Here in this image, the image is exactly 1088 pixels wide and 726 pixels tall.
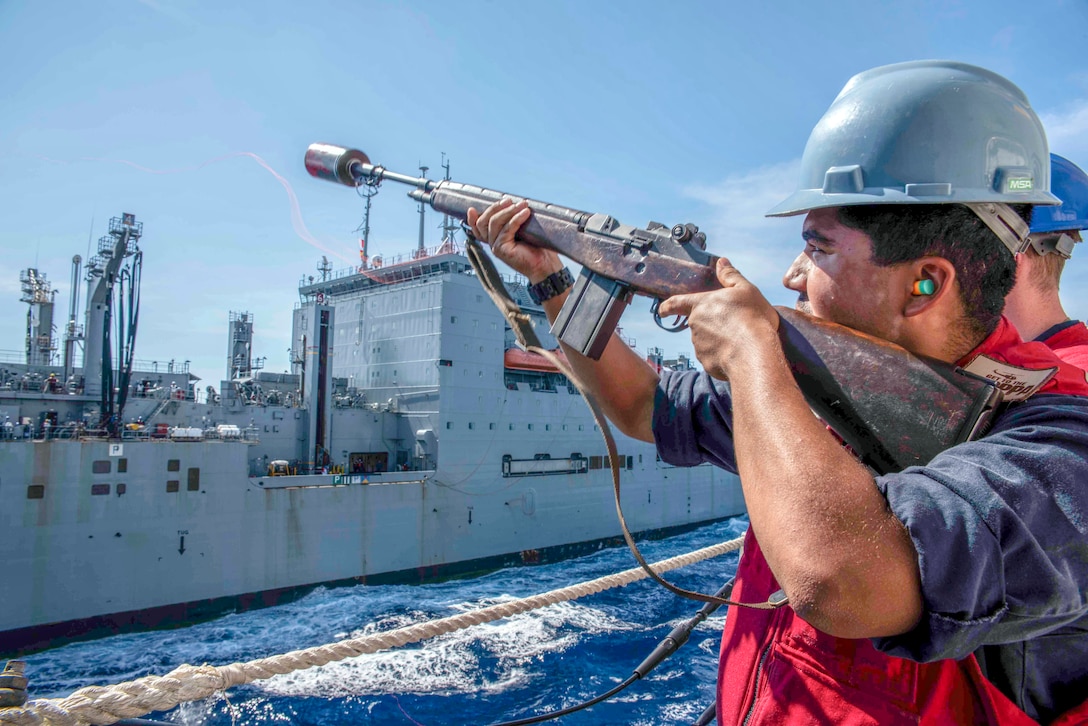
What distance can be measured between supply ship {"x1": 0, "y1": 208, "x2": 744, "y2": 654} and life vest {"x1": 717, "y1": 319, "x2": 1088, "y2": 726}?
1645 cm

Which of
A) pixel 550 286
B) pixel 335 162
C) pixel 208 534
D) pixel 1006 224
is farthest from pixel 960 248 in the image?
pixel 208 534

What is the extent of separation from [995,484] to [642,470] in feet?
81.9

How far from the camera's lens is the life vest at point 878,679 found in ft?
3.12

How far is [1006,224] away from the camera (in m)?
1.10

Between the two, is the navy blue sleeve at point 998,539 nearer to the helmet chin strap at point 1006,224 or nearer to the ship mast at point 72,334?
the helmet chin strap at point 1006,224

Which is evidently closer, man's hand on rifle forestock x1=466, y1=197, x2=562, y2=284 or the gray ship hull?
man's hand on rifle forestock x1=466, y1=197, x2=562, y2=284

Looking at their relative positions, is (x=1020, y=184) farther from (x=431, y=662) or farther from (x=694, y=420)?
(x=431, y=662)

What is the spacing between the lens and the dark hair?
1.09 m

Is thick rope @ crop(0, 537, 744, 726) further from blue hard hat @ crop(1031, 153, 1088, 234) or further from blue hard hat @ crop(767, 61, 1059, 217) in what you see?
blue hard hat @ crop(767, 61, 1059, 217)

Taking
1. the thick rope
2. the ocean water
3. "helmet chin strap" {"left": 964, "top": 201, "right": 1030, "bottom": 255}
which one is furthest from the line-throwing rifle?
the ocean water

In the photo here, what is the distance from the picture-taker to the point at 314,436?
18891 millimetres

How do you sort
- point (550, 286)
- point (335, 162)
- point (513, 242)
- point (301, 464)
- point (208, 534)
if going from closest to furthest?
point (550, 286), point (513, 242), point (335, 162), point (208, 534), point (301, 464)

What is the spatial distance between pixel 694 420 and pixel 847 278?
592 millimetres

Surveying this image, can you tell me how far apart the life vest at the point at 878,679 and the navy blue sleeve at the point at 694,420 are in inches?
18.7
